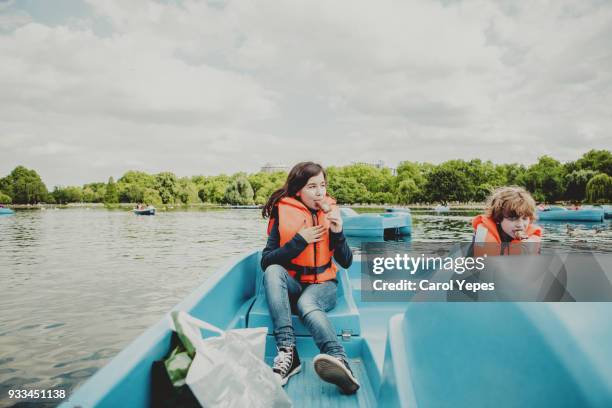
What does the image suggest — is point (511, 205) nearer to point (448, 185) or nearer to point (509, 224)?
point (509, 224)

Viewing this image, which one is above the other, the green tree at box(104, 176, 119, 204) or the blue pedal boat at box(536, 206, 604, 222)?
the green tree at box(104, 176, 119, 204)

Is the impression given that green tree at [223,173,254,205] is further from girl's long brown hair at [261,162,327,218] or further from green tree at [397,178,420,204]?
girl's long brown hair at [261,162,327,218]

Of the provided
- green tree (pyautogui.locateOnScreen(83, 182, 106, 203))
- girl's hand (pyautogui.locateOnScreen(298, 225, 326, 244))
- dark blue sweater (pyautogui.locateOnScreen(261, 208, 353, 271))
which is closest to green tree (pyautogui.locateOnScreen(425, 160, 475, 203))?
green tree (pyautogui.locateOnScreen(83, 182, 106, 203))

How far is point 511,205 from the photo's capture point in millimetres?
2668

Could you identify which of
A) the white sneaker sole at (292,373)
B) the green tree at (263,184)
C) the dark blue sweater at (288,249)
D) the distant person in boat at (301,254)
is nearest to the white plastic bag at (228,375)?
the white sneaker sole at (292,373)

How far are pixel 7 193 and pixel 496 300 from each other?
99.2 metres

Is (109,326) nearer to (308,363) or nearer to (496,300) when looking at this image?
(308,363)

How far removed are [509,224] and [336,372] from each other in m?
1.37

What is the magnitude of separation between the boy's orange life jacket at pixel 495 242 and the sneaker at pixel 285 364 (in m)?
1.17

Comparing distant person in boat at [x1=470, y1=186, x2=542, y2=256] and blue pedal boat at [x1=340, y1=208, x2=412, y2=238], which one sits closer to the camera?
distant person in boat at [x1=470, y1=186, x2=542, y2=256]

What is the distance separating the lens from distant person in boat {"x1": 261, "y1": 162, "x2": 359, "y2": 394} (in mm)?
2445

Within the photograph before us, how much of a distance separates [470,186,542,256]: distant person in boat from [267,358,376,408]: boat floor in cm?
103

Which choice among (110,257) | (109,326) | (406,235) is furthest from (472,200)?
(109,326)

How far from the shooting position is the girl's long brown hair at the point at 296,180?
9.41 feet
